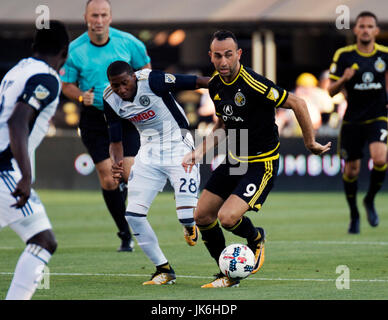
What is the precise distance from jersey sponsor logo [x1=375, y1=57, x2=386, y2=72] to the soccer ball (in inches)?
218

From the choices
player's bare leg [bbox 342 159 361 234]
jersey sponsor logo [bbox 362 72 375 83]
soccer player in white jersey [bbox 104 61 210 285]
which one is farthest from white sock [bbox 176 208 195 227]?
jersey sponsor logo [bbox 362 72 375 83]

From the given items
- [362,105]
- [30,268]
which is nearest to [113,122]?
[30,268]

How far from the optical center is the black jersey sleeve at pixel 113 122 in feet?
30.3

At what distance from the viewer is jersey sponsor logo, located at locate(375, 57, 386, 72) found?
43.0ft

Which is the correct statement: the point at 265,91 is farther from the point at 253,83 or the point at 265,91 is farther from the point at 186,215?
the point at 186,215

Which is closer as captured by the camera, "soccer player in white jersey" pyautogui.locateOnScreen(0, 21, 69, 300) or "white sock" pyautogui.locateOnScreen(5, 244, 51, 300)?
"soccer player in white jersey" pyautogui.locateOnScreen(0, 21, 69, 300)

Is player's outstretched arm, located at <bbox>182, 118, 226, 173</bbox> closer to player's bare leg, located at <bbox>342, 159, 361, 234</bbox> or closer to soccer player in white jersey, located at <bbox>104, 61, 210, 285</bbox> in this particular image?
soccer player in white jersey, located at <bbox>104, 61, 210, 285</bbox>

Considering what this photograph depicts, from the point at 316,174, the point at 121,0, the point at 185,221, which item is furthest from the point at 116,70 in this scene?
the point at 121,0

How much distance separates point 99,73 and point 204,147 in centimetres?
299

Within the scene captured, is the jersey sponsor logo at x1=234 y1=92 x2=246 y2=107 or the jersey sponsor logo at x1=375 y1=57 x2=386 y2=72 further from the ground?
the jersey sponsor logo at x1=375 y1=57 x2=386 y2=72

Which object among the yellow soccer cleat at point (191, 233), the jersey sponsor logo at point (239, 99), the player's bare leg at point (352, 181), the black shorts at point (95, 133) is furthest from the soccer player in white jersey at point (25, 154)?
the player's bare leg at point (352, 181)

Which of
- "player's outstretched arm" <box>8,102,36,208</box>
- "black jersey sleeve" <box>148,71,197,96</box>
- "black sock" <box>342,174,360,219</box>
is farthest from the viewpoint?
"black sock" <box>342,174,360,219</box>

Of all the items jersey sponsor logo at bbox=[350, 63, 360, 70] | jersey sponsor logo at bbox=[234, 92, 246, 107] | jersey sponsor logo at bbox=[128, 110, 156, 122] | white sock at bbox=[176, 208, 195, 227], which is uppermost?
jersey sponsor logo at bbox=[350, 63, 360, 70]
